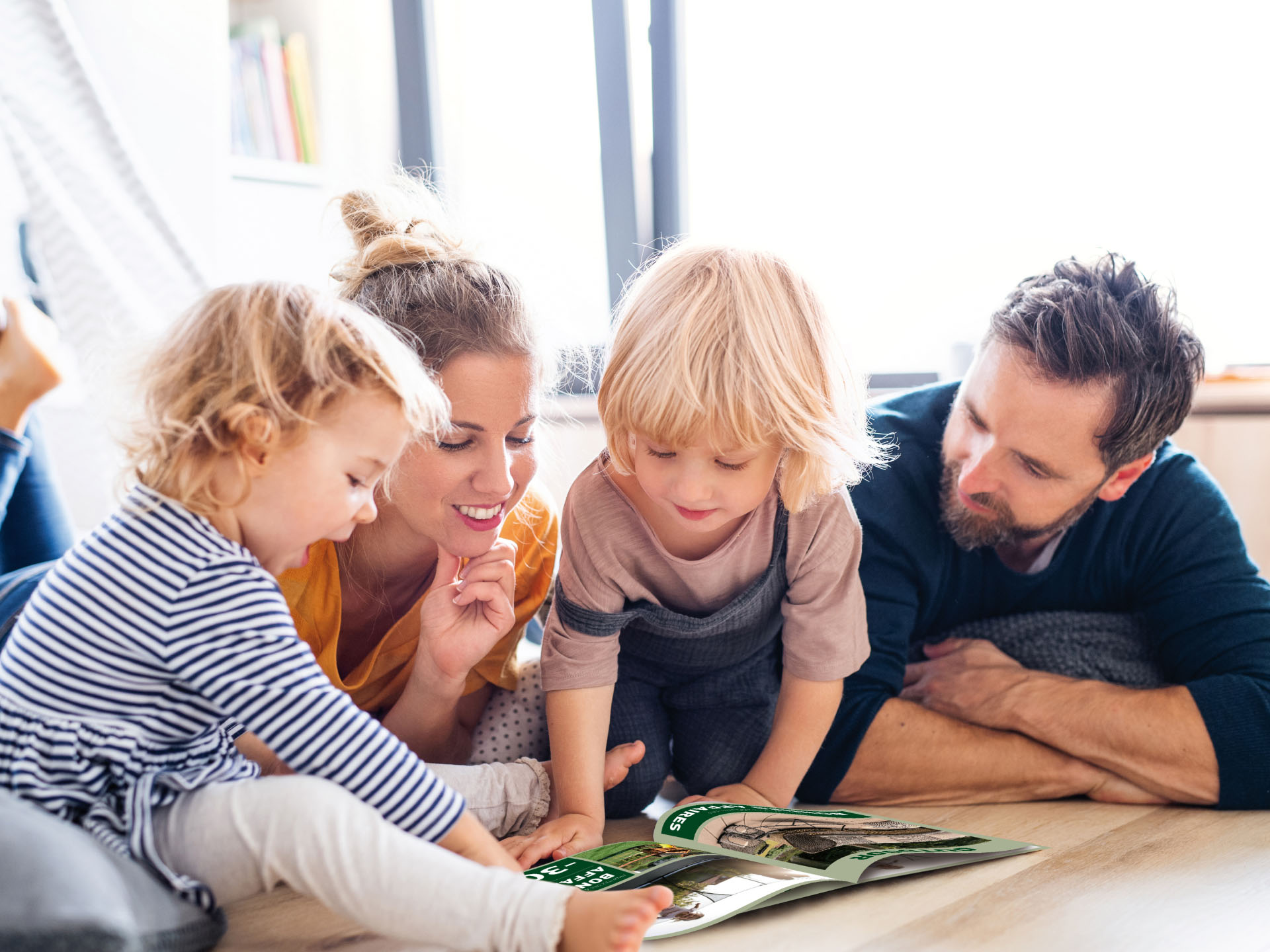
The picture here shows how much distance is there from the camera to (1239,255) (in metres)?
1.93

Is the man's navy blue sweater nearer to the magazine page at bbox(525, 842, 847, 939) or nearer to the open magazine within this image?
the open magazine

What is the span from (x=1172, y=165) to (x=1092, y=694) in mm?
1170

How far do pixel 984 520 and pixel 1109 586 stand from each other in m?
0.21

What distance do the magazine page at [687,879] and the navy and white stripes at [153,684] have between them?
0.17m

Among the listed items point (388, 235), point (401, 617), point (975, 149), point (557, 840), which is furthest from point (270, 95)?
point (557, 840)

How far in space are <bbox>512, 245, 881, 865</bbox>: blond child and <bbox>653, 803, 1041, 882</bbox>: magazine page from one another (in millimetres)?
93

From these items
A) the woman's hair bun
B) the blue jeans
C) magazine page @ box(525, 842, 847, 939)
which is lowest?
magazine page @ box(525, 842, 847, 939)

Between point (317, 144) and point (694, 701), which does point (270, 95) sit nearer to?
point (317, 144)

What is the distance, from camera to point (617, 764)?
1213 millimetres

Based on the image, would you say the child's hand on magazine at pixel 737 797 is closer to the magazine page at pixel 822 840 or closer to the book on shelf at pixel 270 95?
the magazine page at pixel 822 840

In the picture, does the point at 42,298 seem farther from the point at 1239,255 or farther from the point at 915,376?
the point at 1239,255

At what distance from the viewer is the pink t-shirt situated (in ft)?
3.88

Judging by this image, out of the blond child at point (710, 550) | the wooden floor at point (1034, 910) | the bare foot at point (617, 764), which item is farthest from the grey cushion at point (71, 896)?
the bare foot at point (617, 764)

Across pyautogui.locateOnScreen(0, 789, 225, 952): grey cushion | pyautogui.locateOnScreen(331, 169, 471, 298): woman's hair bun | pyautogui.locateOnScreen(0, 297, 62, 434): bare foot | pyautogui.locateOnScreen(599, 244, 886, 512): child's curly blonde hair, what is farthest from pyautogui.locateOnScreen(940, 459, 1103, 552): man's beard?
pyautogui.locateOnScreen(0, 297, 62, 434): bare foot
